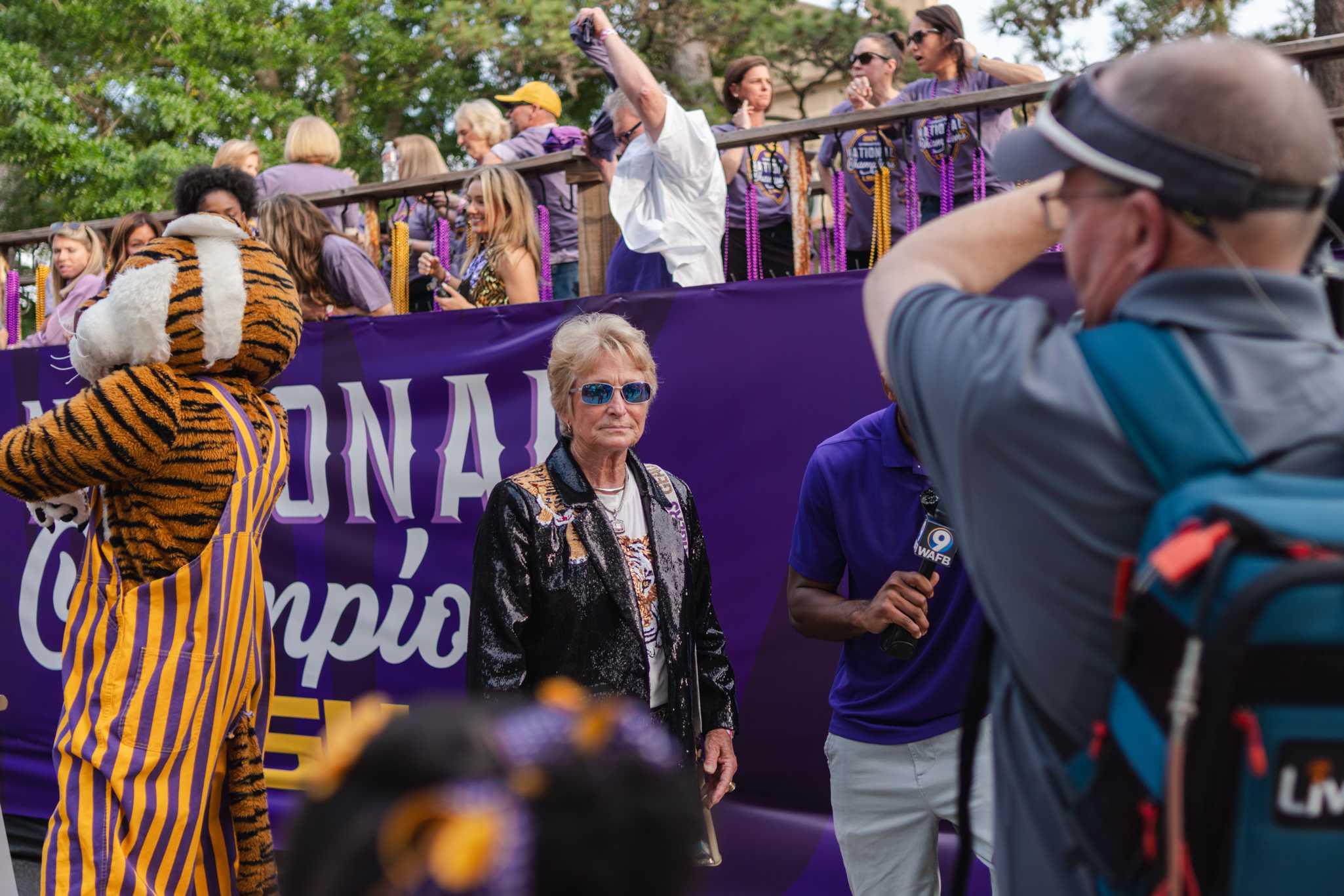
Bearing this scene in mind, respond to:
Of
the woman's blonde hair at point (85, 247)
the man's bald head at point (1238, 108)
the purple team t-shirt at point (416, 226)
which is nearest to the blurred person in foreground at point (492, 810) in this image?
the man's bald head at point (1238, 108)

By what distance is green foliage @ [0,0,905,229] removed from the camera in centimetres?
1455

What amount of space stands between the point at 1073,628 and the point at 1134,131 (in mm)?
523

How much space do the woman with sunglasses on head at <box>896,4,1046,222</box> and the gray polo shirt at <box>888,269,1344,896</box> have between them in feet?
9.90

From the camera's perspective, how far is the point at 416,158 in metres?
7.29

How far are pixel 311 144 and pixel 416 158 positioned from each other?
23.4 inches

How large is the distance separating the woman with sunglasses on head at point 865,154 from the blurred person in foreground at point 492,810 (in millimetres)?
4196

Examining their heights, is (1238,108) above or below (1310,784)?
above

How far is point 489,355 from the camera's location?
5.02m

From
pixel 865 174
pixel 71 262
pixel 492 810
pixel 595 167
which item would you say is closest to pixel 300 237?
pixel 595 167

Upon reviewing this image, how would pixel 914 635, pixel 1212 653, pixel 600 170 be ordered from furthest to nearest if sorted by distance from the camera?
1. pixel 600 170
2. pixel 914 635
3. pixel 1212 653

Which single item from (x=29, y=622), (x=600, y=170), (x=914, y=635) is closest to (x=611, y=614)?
(x=914, y=635)

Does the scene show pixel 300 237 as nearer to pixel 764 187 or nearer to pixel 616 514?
pixel 764 187

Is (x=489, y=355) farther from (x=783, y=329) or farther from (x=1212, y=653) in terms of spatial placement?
(x=1212, y=653)

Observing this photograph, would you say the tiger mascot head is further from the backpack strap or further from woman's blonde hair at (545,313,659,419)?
the backpack strap
